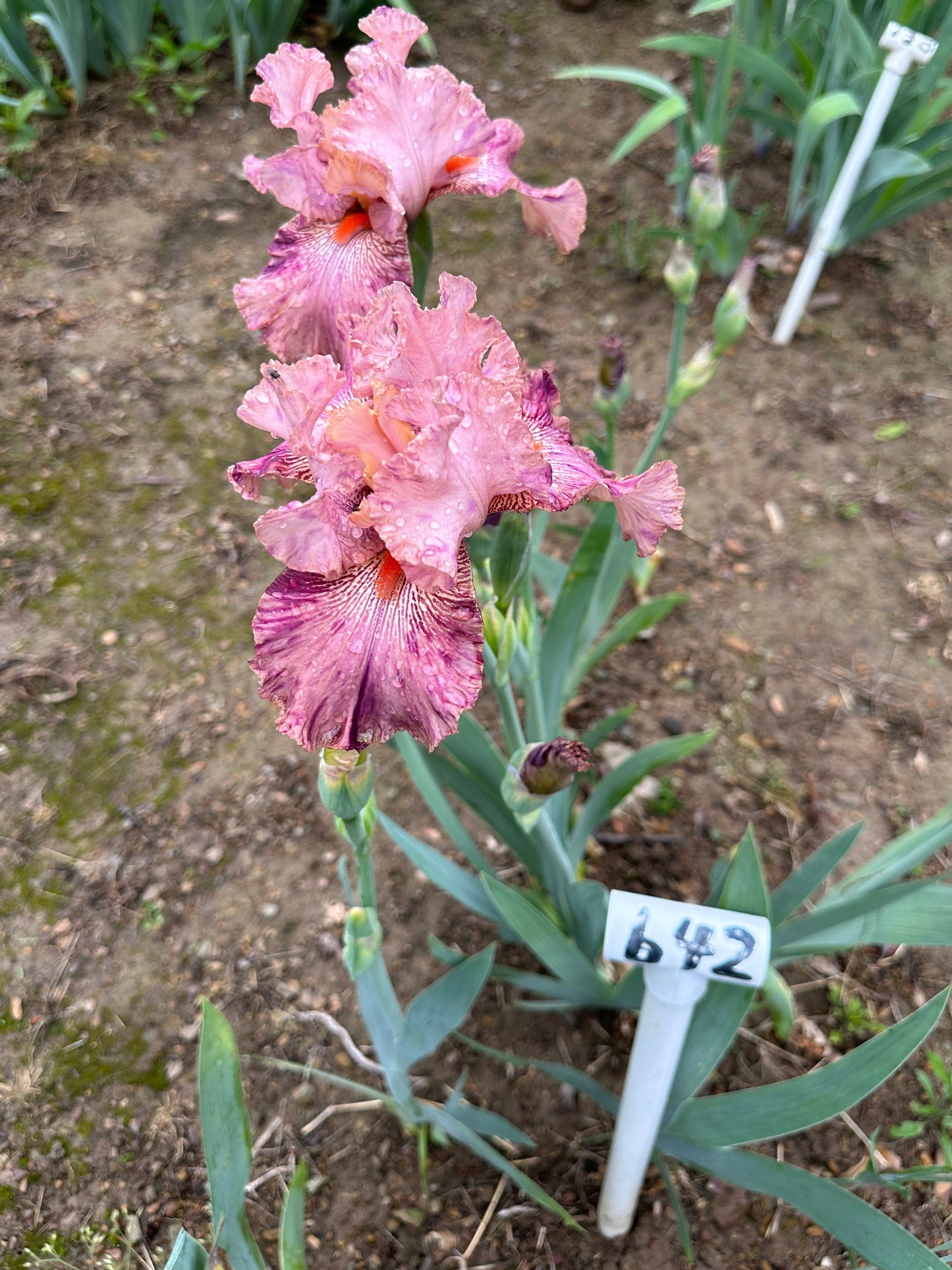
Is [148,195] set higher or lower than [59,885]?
higher

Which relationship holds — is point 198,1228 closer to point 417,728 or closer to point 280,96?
point 417,728

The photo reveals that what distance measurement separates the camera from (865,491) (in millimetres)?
2584

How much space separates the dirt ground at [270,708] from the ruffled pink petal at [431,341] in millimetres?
1269

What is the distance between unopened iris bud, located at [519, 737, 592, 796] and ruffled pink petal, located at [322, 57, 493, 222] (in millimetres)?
715

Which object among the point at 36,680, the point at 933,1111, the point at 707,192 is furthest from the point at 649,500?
the point at 36,680

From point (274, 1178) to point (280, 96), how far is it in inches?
68.5

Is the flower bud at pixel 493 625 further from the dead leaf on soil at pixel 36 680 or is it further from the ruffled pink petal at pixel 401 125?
the dead leaf on soil at pixel 36 680

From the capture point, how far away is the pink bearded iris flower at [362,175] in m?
1.11

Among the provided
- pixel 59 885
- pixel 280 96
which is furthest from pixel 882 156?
pixel 59 885

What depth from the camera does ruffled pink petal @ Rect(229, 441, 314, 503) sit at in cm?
98

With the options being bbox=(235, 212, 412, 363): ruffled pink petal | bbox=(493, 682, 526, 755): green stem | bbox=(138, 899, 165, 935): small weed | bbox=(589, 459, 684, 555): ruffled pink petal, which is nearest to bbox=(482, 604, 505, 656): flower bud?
bbox=(493, 682, 526, 755): green stem

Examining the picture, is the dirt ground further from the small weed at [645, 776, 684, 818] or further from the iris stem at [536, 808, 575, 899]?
the iris stem at [536, 808, 575, 899]

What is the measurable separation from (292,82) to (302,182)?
16cm

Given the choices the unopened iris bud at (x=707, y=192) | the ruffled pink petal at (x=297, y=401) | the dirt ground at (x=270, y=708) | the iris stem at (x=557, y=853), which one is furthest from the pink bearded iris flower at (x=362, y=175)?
the dirt ground at (x=270, y=708)
